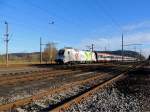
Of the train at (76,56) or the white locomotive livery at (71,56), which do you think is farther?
the train at (76,56)

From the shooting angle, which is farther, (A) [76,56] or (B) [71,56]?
(A) [76,56]

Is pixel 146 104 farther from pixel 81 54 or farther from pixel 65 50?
pixel 81 54

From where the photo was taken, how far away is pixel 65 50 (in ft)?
185

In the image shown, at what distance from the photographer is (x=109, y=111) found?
8.90 meters

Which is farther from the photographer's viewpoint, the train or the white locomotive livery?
the train

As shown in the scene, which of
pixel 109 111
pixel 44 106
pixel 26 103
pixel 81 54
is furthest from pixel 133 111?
pixel 81 54

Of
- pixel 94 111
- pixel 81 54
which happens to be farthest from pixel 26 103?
pixel 81 54

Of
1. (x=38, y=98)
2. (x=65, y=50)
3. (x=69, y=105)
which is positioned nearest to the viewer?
(x=69, y=105)

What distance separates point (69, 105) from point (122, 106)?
5.50 ft

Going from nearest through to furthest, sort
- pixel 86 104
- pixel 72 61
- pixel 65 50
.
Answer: pixel 86 104 → pixel 65 50 → pixel 72 61

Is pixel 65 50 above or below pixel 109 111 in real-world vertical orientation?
above

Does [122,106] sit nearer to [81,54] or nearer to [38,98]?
[38,98]

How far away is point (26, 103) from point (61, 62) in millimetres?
47205

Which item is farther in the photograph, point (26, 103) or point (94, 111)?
point (26, 103)
